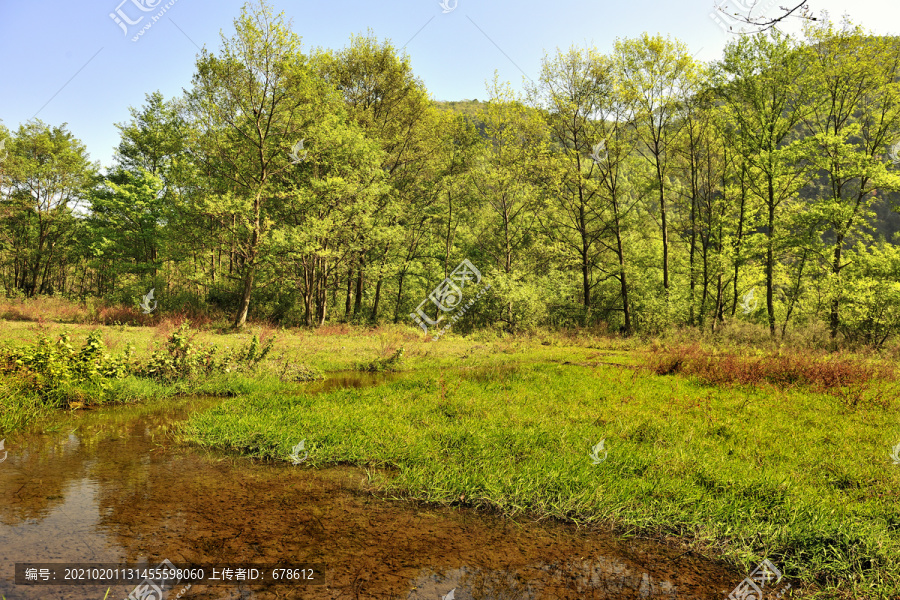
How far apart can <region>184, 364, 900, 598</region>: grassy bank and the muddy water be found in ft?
1.88

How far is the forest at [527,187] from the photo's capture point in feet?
74.9

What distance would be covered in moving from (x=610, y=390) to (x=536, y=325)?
1709 centimetres

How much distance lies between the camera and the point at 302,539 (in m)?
4.41

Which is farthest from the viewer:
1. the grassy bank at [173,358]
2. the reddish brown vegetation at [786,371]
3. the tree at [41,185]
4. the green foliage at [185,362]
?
the tree at [41,185]

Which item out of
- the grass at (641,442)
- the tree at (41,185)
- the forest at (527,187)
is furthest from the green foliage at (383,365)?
the tree at (41,185)

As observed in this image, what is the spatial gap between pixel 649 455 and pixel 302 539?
18.1 ft

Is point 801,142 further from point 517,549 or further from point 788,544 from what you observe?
point 517,549

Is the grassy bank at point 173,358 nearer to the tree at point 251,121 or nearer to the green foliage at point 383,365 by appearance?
the green foliage at point 383,365

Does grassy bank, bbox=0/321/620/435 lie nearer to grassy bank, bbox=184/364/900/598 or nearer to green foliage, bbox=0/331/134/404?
green foliage, bbox=0/331/134/404

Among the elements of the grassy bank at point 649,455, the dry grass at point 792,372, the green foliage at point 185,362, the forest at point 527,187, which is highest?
the forest at point 527,187

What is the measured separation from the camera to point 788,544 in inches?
184

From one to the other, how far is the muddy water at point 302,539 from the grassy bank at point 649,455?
0.57 metres

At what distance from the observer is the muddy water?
12.4 ft

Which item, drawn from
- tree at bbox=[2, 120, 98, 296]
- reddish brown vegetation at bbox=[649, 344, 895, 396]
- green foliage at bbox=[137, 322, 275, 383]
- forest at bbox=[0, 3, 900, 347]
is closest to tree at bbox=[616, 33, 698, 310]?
forest at bbox=[0, 3, 900, 347]
